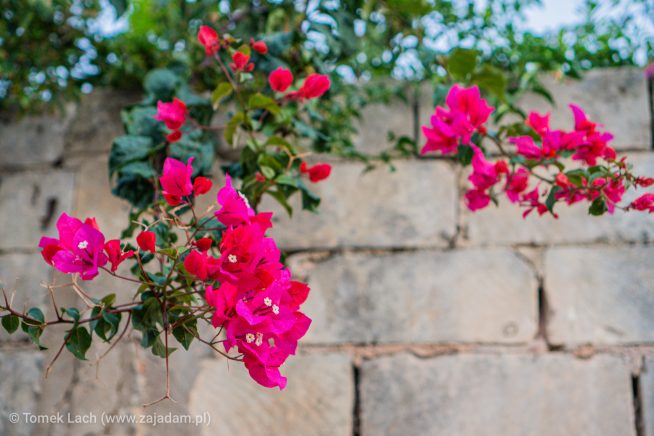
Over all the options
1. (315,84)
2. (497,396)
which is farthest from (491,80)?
(497,396)

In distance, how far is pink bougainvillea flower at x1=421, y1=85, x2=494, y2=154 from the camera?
1.25 metres

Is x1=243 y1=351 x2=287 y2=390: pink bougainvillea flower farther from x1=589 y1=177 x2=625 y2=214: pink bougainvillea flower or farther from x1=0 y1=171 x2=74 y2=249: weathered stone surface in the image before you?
x1=0 y1=171 x2=74 y2=249: weathered stone surface

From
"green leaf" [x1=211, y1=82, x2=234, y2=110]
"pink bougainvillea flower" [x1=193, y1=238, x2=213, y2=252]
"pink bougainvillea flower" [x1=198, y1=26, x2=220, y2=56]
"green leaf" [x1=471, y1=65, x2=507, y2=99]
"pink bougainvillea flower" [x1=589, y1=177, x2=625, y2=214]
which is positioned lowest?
"pink bougainvillea flower" [x1=193, y1=238, x2=213, y2=252]

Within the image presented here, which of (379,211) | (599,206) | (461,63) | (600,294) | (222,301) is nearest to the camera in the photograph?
(222,301)

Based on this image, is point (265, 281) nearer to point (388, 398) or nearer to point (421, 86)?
point (388, 398)

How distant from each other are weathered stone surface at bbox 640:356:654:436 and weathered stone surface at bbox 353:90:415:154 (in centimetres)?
90

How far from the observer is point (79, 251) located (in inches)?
38.9

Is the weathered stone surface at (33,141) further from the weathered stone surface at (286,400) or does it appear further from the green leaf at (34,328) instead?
the green leaf at (34,328)

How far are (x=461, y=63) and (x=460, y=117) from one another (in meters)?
0.46

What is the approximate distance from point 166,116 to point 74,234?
0.41m

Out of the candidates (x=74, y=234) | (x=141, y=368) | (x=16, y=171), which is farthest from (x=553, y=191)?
(x=16, y=171)

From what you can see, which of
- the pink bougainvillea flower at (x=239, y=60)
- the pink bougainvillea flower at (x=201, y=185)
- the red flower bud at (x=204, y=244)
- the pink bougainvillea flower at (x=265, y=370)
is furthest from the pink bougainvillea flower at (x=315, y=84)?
the pink bougainvillea flower at (x=265, y=370)

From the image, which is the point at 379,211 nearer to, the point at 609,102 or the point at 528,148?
the point at 528,148

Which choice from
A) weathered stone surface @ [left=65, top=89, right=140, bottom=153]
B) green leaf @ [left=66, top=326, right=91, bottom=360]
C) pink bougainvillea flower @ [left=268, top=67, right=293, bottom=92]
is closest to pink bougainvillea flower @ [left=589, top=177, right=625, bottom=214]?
pink bougainvillea flower @ [left=268, top=67, right=293, bottom=92]
